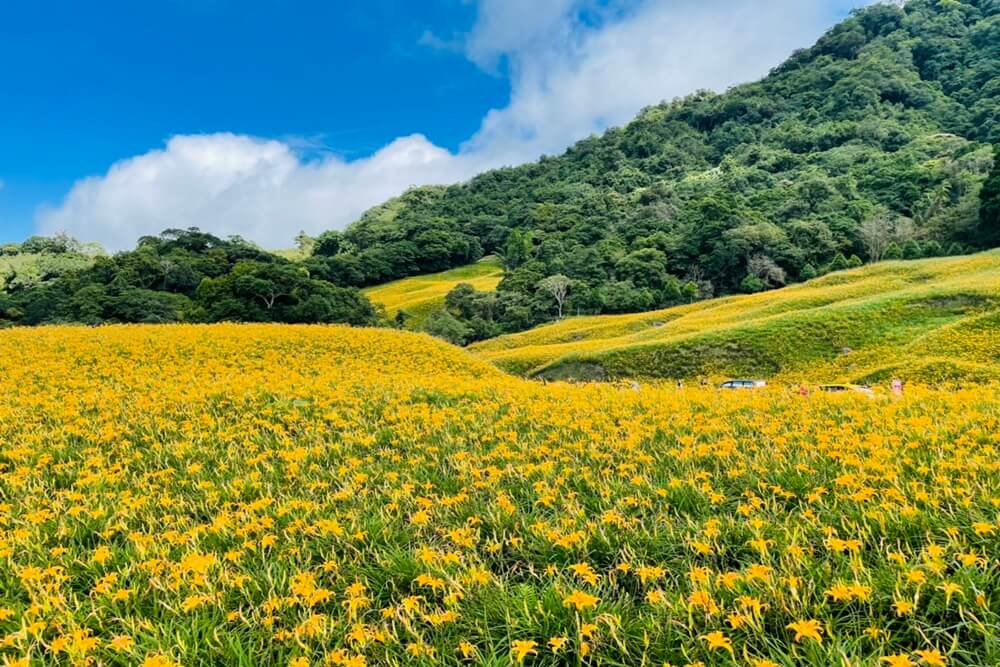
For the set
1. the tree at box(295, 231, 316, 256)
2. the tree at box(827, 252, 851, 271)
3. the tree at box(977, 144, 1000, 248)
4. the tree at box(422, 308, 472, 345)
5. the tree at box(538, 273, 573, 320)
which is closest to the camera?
the tree at box(977, 144, 1000, 248)

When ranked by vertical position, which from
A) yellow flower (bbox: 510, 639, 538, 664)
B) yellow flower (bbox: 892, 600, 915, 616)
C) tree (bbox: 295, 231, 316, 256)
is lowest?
yellow flower (bbox: 892, 600, 915, 616)

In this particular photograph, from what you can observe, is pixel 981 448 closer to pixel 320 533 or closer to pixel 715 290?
pixel 320 533

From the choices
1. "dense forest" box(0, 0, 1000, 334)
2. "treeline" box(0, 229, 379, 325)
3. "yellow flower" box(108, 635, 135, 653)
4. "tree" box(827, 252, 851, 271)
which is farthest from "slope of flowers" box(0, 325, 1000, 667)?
"tree" box(827, 252, 851, 271)

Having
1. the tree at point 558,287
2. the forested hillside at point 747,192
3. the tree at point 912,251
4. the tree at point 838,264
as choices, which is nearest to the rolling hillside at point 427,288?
the forested hillside at point 747,192

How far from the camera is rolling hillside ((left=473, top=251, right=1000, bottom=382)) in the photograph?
63.8 ft

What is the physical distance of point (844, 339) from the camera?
24375 millimetres

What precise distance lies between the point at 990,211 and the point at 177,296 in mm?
75762

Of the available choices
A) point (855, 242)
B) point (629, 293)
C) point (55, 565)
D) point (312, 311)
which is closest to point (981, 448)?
point (55, 565)

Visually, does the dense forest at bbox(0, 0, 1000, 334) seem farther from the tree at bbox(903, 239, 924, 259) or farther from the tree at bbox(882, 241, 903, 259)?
the tree at bbox(903, 239, 924, 259)

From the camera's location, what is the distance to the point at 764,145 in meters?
104

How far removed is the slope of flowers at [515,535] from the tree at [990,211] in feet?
176

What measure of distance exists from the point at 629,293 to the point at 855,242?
27.7m

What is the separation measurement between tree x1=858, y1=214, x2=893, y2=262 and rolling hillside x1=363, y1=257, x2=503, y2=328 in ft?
151

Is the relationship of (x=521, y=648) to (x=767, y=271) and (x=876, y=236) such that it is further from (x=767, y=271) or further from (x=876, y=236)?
(x=876, y=236)
